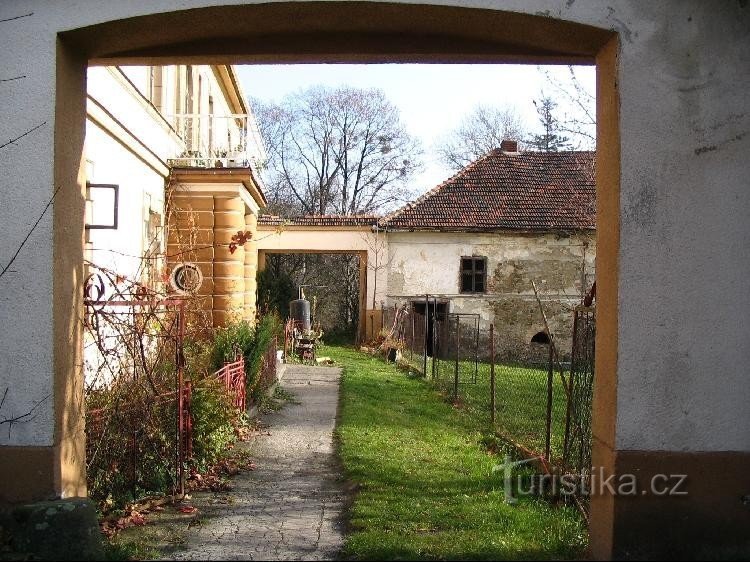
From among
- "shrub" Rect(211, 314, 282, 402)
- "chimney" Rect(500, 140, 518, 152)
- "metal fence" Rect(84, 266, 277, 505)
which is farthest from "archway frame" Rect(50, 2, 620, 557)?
"chimney" Rect(500, 140, 518, 152)

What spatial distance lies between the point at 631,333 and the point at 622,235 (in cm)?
59

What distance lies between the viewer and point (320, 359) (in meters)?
21.8

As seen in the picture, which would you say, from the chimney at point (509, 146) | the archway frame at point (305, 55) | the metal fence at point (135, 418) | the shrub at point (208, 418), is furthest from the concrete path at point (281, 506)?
the chimney at point (509, 146)

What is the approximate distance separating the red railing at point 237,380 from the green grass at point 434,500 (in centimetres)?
145

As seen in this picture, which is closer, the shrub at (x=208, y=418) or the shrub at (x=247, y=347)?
the shrub at (x=208, y=418)

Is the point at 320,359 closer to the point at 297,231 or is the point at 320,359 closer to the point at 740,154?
the point at 297,231

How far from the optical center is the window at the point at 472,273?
27.9m

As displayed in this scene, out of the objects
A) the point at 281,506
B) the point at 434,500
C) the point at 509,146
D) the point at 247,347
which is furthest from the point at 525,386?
the point at 509,146

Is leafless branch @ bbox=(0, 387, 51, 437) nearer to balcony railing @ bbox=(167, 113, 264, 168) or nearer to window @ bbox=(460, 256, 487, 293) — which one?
balcony railing @ bbox=(167, 113, 264, 168)

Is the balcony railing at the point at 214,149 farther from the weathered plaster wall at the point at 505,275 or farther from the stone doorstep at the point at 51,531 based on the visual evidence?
the weathered plaster wall at the point at 505,275

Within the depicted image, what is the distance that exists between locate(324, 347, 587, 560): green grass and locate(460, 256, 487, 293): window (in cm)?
1506

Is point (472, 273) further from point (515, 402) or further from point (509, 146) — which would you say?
point (515, 402)

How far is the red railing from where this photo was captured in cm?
1020

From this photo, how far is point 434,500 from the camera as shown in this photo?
23.2ft
